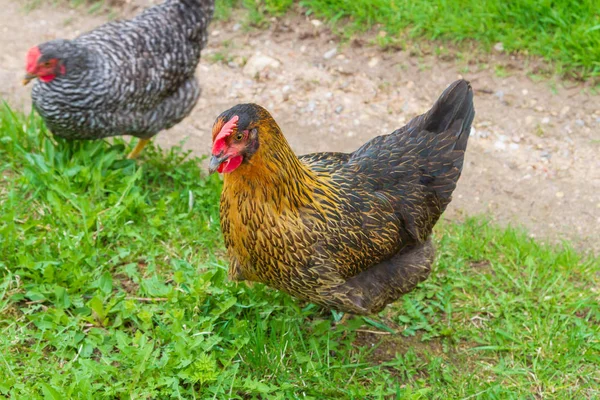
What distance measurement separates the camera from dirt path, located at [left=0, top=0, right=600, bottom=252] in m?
4.87

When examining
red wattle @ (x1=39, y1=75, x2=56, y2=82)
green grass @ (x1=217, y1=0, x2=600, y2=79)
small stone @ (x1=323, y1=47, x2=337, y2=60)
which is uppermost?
red wattle @ (x1=39, y1=75, x2=56, y2=82)

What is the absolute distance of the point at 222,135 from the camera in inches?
109

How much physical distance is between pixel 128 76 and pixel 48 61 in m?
0.50

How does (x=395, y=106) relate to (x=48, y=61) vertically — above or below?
below

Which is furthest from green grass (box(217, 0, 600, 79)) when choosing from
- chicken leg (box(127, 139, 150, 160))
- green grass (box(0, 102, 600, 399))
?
chicken leg (box(127, 139, 150, 160))

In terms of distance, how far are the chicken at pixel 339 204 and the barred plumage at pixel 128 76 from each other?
4.97 ft

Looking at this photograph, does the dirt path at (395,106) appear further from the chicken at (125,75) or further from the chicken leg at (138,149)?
the chicken at (125,75)

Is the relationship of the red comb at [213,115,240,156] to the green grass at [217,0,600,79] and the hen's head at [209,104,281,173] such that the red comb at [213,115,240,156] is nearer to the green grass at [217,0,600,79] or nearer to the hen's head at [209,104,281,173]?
the hen's head at [209,104,281,173]

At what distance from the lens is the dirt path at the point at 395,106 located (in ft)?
16.0

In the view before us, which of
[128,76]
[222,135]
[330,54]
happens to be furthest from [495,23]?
[222,135]

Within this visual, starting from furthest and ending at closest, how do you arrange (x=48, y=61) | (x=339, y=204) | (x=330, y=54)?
(x=330, y=54) < (x=48, y=61) < (x=339, y=204)

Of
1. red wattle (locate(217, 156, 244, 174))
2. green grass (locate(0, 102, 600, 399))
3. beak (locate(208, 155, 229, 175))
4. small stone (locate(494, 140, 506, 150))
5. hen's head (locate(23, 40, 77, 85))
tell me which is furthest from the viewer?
small stone (locate(494, 140, 506, 150))

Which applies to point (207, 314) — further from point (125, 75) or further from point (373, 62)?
point (373, 62)

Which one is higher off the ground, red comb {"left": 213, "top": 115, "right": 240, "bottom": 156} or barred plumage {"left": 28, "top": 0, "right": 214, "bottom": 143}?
red comb {"left": 213, "top": 115, "right": 240, "bottom": 156}
